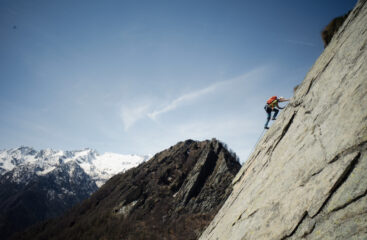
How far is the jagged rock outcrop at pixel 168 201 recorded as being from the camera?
57238mm

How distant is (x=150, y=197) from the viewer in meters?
79.4

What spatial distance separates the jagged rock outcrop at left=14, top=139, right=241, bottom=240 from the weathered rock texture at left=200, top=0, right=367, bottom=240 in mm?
41492

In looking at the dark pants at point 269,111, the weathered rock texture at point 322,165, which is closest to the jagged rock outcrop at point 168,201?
the dark pants at point 269,111

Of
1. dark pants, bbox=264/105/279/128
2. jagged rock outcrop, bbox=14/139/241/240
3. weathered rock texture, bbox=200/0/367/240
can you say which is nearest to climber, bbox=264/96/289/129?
dark pants, bbox=264/105/279/128

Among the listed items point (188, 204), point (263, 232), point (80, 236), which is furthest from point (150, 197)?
point (263, 232)

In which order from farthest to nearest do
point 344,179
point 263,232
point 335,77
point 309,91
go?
1. point 309,91
2. point 335,77
3. point 263,232
4. point 344,179

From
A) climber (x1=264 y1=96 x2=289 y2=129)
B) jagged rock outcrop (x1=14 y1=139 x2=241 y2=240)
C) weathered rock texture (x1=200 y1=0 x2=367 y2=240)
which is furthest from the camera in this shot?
jagged rock outcrop (x1=14 y1=139 x2=241 y2=240)

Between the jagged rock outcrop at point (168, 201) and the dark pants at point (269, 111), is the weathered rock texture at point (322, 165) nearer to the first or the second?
the dark pants at point (269, 111)

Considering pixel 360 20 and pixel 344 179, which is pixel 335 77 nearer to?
pixel 360 20

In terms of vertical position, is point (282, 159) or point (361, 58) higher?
point (361, 58)

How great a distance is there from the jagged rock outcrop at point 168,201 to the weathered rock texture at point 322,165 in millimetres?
41492

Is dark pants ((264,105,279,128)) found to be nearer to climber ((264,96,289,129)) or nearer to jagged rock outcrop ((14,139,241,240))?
climber ((264,96,289,129))

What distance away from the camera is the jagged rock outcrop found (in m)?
57.2

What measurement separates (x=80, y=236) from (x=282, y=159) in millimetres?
97211
